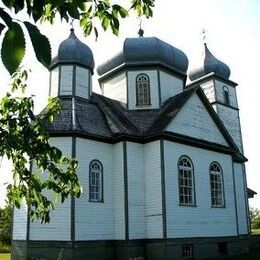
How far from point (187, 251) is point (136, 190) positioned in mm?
3707

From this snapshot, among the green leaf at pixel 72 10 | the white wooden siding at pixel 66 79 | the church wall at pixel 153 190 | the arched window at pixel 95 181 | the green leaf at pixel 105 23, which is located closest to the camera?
the green leaf at pixel 72 10

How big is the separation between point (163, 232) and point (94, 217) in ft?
10.1

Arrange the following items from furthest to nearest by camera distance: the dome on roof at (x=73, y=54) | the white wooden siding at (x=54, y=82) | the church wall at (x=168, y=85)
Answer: the church wall at (x=168, y=85)
the dome on roof at (x=73, y=54)
the white wooden siding at (x=54, y=82)

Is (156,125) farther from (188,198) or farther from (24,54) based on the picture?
(24,54)

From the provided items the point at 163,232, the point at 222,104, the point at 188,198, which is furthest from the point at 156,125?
the point at 222,104

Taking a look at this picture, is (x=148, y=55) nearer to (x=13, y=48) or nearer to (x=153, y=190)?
(x=153, y=190)

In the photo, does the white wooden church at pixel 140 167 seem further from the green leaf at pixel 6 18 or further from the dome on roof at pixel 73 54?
the green leaf at pixel 6 18

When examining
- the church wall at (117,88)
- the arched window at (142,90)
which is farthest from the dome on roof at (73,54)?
the arched window at (142,90)

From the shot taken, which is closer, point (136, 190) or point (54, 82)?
point (136, 190)

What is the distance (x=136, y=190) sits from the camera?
1814 centimetres

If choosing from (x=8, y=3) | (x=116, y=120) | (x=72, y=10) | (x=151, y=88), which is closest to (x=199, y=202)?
(x=116, y=120)

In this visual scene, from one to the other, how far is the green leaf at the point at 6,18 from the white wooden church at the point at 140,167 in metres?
15.6

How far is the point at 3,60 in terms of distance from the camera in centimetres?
146

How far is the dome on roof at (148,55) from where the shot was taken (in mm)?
22203
